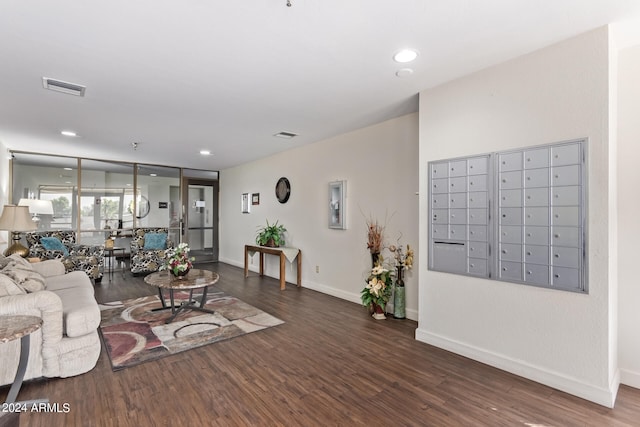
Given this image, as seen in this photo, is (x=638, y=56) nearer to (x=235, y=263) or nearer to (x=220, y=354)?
(x=220, y=354)

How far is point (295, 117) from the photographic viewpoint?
3770mm

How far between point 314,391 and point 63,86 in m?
3.48

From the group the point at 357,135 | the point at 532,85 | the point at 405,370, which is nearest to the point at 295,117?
the point at 357,135

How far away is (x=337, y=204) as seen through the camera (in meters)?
4.67

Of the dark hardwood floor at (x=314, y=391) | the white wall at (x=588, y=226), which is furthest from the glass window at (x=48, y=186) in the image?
the white wall at (x=588, y=226)

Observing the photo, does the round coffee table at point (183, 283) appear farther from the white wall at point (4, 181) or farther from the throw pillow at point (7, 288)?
the white wall at point (4, 181)

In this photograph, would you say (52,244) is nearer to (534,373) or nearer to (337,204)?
(337,204)

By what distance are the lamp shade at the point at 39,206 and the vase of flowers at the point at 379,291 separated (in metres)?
6.18

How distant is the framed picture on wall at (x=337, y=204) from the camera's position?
4578 mm

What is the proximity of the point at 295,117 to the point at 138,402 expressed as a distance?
317 centimetres

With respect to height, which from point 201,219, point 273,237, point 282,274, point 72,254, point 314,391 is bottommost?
point 314,391

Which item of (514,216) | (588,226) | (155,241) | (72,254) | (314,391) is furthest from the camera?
(155,241)

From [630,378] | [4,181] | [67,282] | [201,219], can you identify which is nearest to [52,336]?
[67,282]

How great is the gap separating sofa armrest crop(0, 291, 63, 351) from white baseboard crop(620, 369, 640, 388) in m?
4.33
